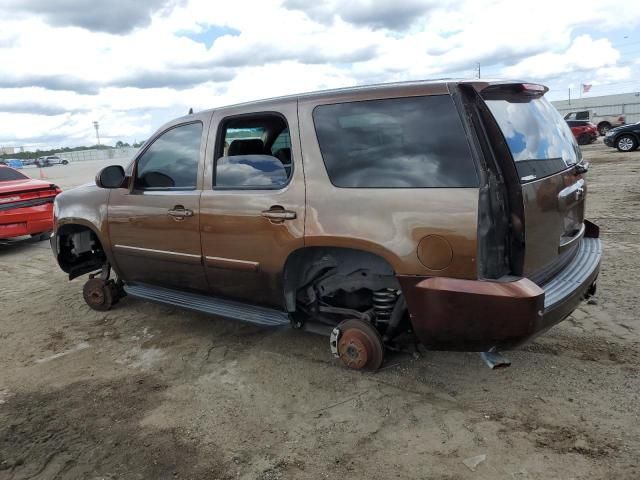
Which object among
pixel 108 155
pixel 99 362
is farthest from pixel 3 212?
pixel 108 155

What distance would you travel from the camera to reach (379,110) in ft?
10.0

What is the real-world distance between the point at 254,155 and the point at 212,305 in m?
1.21

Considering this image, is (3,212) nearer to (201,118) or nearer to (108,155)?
(201,118)

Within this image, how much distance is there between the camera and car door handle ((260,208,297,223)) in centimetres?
336

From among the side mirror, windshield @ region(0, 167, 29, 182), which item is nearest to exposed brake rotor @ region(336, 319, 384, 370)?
the side mirror

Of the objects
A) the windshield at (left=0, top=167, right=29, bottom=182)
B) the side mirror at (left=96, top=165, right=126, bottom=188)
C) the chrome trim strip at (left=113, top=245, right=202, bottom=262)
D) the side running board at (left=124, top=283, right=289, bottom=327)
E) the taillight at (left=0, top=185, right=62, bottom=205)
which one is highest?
the windshield at (left=0, top=167, right=29, bottom=182)

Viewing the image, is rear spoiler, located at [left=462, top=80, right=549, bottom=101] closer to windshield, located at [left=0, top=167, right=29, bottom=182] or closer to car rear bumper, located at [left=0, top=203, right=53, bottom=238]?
car rear bumper, located at [left=0, top=203, right=53, bottom=238]

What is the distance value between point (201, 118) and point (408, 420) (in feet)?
8.87

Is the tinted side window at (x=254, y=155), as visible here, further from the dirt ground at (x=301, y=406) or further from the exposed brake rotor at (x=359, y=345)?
the dirt ground at (x=301, y=406)

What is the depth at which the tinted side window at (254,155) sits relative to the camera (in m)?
3.62

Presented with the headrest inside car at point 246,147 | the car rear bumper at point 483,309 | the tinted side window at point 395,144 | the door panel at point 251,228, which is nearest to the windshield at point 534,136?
the tinted side window at point 395,144

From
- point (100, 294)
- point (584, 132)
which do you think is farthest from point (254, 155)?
point (584, 132)

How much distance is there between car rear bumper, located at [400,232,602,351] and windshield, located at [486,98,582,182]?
0.63m

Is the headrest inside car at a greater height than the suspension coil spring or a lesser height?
greater
